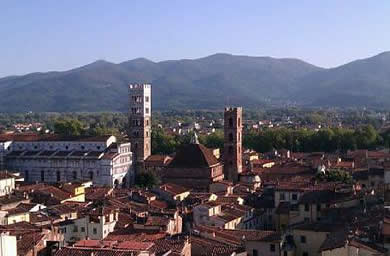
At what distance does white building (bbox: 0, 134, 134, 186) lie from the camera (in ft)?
229

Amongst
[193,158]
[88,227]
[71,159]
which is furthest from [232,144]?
[88,227]

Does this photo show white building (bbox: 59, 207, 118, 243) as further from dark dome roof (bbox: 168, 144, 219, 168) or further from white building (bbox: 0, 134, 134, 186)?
white building (bbox: 0, 134, 134, 186)

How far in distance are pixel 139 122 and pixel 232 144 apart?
14002 mm

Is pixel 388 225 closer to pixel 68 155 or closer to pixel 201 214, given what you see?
pixel 201 214

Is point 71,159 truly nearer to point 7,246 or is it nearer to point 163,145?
point 163,145

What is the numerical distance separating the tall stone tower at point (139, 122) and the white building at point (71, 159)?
3061 mm

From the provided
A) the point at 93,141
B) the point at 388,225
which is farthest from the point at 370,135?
the point at 388,225

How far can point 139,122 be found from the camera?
7831 cm

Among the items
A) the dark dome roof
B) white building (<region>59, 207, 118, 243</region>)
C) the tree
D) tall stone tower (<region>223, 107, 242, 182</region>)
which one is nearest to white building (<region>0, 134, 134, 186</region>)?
the dark dome roof

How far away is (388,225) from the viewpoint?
87.2 feet

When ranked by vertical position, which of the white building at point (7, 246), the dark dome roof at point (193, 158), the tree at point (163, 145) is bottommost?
the tree at point (163, 145)

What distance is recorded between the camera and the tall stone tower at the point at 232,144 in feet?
222

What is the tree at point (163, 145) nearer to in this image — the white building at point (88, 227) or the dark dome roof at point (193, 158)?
the dark dome roof at point (193, 158)

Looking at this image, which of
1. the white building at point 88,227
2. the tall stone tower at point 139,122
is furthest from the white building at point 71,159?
the white building at point 88,227
